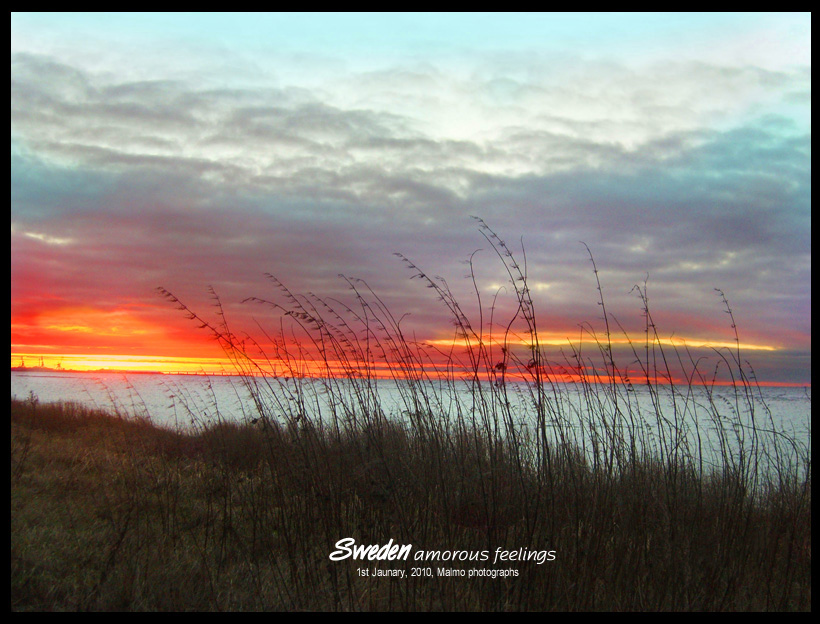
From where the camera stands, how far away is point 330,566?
3094mm

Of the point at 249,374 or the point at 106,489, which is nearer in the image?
the point at 249,374

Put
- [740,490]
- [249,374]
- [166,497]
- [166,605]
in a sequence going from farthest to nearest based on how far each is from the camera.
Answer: [166,497] < [249,374] < [740,490] < [166,605]

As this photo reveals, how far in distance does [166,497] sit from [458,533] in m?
2.74

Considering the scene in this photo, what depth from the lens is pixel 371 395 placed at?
383 cm
